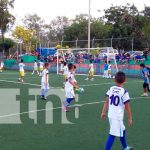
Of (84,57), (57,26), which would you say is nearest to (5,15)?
(84,57)

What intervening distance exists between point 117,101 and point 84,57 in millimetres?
31592

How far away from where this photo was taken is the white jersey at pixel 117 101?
7242mm

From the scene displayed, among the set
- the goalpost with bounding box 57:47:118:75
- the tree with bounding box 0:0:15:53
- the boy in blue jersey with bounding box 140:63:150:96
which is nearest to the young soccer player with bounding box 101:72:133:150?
the boy in blue jersey with bounding box 140:63:150:96

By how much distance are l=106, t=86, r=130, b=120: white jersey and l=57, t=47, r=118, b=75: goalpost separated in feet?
92.3

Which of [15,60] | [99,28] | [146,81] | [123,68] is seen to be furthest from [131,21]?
[146,81]

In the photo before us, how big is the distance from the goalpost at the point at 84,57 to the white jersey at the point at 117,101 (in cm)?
2813

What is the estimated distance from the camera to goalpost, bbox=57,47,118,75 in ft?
120

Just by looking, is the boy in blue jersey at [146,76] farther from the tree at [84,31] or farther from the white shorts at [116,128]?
the tree at [84,31]

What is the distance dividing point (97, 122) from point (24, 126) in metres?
2.03

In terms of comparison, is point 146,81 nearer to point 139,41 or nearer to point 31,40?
point 139,41

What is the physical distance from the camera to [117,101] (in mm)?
7266

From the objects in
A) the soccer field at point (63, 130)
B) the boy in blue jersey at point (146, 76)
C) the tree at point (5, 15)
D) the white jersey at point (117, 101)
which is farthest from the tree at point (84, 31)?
the white jersey at point (117, 101)

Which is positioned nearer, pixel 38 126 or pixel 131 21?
pixel 38 126

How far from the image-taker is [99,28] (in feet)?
213
